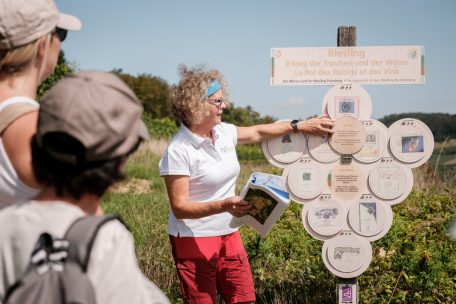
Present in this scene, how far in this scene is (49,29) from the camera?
2.05 m

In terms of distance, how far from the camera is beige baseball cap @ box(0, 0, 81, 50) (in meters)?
1.98

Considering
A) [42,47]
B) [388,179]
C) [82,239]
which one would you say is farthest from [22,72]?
[388,179]

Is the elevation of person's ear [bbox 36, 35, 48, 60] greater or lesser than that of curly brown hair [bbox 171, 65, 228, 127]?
greater

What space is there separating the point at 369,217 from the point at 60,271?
3.05m

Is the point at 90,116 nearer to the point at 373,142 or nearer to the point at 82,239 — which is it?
the point at 82,239

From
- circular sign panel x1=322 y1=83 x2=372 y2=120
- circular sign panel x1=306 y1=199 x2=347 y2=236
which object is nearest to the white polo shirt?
circular sign panel x1=306 y1=199 x2=347 y2=236

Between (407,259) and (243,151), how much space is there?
2855cm

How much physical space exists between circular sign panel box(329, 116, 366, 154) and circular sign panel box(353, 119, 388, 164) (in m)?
0.04

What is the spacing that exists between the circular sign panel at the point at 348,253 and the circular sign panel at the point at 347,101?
32.4 inches

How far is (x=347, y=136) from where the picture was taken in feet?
13.4

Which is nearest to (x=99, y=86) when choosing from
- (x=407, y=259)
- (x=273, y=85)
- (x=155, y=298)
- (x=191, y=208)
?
(x=155, y=298)

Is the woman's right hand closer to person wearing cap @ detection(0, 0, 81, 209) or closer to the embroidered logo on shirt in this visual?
the embroidered logo on shirt

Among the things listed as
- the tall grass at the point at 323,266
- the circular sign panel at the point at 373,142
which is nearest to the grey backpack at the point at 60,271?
the tall grass at the point at 323,266

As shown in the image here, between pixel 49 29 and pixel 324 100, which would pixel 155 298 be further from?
pixel 324 100
